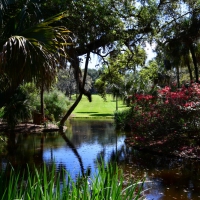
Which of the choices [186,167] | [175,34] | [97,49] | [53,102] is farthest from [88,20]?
[53,102]

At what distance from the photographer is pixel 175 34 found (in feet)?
61.4

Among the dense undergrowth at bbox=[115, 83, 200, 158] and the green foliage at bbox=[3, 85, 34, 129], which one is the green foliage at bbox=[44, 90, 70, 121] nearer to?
the green foliage at bbox=[3, 85, 34, 129]

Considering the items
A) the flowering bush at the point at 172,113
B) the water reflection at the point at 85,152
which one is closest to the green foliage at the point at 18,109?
the water reflection at the point at 85,152

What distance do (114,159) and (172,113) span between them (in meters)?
3.25

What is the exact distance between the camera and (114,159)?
1325 centimetres

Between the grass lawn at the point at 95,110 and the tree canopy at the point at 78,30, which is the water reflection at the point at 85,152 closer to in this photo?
→ the tree canopy at the point at 78,30

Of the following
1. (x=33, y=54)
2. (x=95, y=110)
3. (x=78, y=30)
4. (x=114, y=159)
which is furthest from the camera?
(x=95, y=110)

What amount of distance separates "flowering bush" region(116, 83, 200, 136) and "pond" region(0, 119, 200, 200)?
1322 mm

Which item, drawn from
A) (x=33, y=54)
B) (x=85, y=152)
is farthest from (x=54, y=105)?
(x=33, y=54)

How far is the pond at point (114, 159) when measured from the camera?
28.5 ft

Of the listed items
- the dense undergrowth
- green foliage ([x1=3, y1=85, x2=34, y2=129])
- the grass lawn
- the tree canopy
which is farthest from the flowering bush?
the grass lawn

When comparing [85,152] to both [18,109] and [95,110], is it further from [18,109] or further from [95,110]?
[95,110]

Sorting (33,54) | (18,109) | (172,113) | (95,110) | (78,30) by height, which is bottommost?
(95,110)

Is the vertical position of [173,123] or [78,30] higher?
[78,30]
